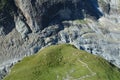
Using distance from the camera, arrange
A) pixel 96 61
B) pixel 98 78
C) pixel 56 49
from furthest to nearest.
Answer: pixel 56 49, pixel 96 61, pixel 98 78

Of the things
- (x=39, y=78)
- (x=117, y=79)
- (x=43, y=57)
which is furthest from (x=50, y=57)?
(x=117, y=79)

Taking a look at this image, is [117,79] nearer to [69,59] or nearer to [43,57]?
[69,59]

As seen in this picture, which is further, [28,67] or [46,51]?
[46,51]

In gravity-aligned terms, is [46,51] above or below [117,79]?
above

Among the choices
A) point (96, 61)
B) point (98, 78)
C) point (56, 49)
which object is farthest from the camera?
point (56, 49)

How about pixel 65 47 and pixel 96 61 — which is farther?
pixel 65 47

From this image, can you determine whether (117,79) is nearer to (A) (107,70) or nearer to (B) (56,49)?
(A) (107,70)

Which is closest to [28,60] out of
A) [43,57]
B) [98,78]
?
[43,57]
